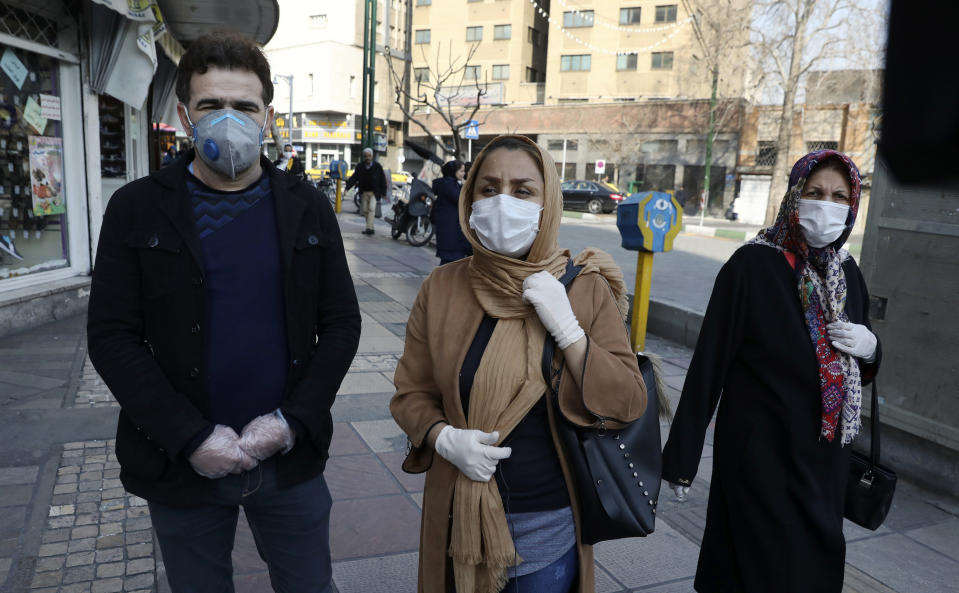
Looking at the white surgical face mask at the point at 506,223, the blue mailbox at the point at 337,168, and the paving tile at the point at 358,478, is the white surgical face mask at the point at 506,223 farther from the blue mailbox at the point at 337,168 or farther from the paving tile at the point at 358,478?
the blue mailbox at the point at 337,168

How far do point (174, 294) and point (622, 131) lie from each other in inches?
1644

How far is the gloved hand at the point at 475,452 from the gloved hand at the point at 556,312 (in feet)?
1.01

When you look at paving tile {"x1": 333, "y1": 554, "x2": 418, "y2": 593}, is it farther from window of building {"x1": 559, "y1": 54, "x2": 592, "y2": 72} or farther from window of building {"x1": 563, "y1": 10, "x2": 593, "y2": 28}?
window of building {"x1": 563, "y1": 10, "x2": 593, "y2": 28}

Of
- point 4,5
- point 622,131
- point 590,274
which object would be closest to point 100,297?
point 590,274

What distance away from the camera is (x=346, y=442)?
4410 millimetres

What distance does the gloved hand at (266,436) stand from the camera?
1858 millimetres

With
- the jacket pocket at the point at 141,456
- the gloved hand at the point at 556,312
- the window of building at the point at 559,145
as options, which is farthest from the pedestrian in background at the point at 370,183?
the window of building at the point at 559,145

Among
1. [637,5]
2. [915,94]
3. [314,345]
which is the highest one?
[637,5]

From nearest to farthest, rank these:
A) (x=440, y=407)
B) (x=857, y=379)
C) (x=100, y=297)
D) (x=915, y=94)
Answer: (x=915, y=94), (x=100, y=297), (x=440, y=407), (x=857, y=379)

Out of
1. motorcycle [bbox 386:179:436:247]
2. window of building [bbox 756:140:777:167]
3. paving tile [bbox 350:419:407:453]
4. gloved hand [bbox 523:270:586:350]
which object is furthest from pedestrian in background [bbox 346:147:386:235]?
window of building [bbox 756:140:777:167]

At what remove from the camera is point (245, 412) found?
6.34 ft

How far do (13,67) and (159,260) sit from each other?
625 cm

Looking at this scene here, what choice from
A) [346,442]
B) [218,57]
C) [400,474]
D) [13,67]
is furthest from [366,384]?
[13,67]

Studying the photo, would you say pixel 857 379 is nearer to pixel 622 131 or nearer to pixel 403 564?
pixel 403 564
